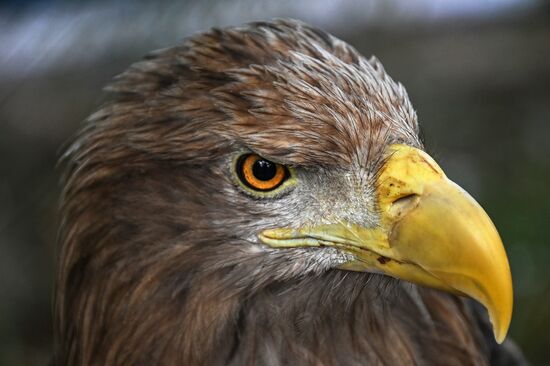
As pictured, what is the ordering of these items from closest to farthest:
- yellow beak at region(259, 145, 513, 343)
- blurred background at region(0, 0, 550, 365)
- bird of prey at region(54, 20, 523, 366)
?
yellow beak at region(259, 145, 513, 343) < bird of prey at region(54, 20, 523, 366) < blurred background at region(0, 0, 550, 365)

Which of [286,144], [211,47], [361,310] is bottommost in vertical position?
[361,310]

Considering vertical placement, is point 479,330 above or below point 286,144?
below

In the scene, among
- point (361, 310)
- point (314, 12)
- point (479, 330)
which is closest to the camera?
point (361, 310)

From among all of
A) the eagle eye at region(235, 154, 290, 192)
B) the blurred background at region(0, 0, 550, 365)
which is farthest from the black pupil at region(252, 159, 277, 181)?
the blurred background at region(0, 0, 550, 365)

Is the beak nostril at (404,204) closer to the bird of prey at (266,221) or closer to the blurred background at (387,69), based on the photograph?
the bird of prey at (266,221)

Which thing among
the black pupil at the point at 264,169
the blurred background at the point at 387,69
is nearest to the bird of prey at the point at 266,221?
the black pupil at the point at 264,169

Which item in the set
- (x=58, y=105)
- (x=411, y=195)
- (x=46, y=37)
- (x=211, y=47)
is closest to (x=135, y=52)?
(x=46, y=37)

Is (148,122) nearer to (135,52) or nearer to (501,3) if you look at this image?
(135,52)

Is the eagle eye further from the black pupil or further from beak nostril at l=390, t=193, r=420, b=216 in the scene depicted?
beak nostril at l=390, t=193, r=420, b=216

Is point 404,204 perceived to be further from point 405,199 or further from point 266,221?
point 266,221
